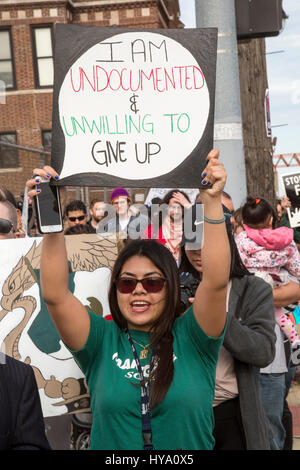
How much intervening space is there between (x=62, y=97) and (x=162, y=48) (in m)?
0.44

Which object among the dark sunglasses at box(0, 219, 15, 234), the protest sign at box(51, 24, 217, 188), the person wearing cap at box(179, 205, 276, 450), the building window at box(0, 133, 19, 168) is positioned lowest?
the person wearing cap at box(179, 205, 276, 450)

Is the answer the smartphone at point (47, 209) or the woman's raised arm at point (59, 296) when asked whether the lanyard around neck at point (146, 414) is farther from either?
the smartphone at point (47, 209)

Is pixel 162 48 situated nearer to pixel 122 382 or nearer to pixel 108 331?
pixel 108 331

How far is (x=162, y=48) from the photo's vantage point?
8.13 feet

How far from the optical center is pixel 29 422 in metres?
1.80

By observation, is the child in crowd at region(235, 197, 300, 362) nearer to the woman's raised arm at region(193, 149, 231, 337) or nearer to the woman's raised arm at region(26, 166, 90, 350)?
the woman's raised arm at region(193, 149, 231, 337)

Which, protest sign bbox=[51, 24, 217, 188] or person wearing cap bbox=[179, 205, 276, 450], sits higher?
protest sign bbox=[51, 24, 217, 188]

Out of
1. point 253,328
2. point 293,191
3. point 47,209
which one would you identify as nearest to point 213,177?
point 47,209

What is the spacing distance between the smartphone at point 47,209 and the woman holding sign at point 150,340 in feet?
0.17

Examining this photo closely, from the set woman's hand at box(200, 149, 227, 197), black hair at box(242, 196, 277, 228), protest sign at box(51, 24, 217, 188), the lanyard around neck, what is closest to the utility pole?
black hair at box(242, 196, 277, 228)

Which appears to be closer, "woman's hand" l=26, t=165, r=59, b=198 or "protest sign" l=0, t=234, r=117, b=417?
"woman's hand" l=26, t=165, r=59, b=198

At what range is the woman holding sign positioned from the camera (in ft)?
7.01

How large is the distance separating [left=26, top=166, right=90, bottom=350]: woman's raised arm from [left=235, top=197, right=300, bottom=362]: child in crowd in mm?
1928
